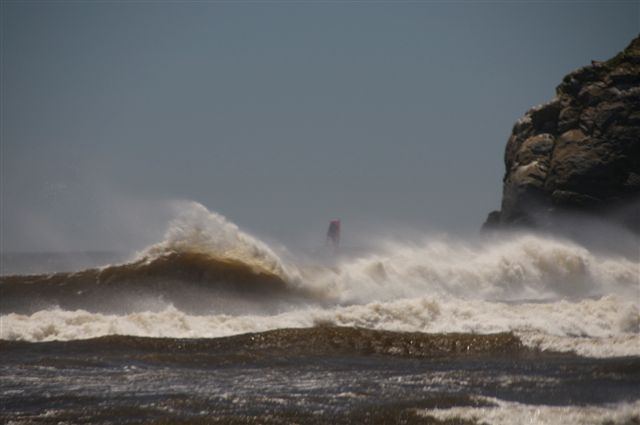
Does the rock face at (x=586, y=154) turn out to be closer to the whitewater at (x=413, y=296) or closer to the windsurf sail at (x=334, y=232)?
the whitewater at (x=413, y=296)

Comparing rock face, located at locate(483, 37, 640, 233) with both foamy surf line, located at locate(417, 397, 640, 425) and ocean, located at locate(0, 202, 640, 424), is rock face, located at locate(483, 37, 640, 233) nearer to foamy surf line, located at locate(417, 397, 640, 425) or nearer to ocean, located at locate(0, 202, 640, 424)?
ocean, located at locate(0, 202, 640, 424)

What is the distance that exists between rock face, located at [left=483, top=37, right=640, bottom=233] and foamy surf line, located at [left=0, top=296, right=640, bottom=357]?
17.6m

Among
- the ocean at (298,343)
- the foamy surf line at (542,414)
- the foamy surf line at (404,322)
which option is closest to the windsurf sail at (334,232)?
the ocean at (298,343)

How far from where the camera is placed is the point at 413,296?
70.2 ft

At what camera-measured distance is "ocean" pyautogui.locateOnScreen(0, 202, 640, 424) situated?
8.34m

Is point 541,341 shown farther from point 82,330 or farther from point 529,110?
point 529,110

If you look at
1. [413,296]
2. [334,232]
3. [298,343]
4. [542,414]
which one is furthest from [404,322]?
[334,232]

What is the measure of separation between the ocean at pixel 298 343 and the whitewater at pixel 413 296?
60 millimetres

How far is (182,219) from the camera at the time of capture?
75.2 ft

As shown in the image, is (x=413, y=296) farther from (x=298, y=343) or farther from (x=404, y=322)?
(x=298, y=343)

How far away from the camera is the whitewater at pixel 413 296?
14.5 meters

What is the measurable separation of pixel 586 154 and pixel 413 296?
53.4ft

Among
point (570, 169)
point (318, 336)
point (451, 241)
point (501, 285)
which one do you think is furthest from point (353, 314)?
point (570, 169)

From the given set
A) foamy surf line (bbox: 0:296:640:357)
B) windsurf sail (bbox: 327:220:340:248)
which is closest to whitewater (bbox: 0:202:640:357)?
foamy surf line (bbox: 0:296:640:357)
